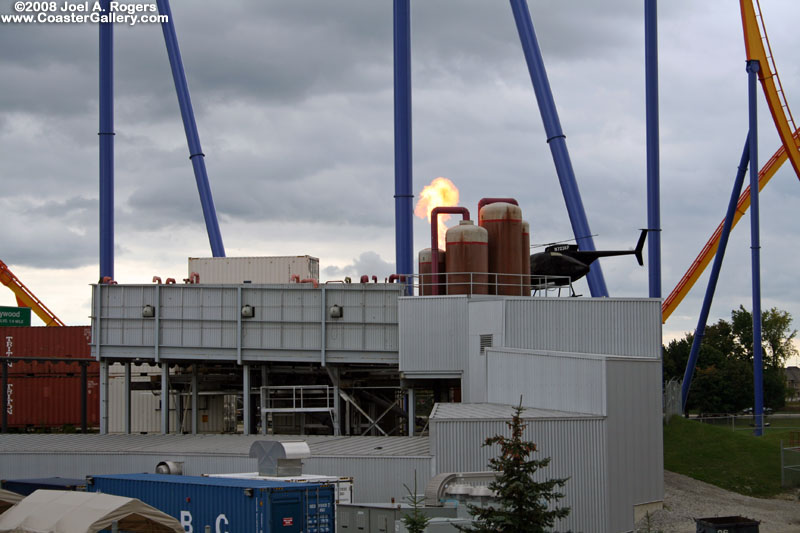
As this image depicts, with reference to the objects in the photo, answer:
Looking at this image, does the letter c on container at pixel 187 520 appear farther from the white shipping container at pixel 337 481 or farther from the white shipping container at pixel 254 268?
the white shipping container at pixel 254 268

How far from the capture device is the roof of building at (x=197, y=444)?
3528 cm

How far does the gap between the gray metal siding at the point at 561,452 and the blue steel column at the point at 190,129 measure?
26.2 metres

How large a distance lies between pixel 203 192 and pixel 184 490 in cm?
2951

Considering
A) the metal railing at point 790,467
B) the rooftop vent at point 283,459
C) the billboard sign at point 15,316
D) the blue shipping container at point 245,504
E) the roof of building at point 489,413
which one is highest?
the billboard sign at point 15,316

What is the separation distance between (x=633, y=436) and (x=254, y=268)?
2331 centimetres

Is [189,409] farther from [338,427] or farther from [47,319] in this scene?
[47,319]

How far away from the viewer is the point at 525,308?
1447 inches

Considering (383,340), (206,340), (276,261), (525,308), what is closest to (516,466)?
(525,308)

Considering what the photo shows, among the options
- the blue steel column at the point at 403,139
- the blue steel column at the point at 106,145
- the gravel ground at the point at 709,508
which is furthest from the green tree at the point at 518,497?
the blue steel column at the point at 106,145

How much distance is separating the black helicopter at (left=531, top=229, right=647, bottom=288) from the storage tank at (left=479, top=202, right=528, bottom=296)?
1320 mm

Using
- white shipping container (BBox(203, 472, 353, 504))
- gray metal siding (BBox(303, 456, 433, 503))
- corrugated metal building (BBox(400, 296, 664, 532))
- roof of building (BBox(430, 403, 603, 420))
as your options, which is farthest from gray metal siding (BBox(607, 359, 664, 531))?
white shipping container (BBox(203, 472, 353, 504))

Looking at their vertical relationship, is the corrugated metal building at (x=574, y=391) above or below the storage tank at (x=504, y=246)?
below

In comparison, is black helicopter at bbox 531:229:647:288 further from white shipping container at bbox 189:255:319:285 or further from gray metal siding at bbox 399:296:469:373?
white shipping container at bbox 189:255:319:285

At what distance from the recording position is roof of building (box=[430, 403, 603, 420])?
3117cm
